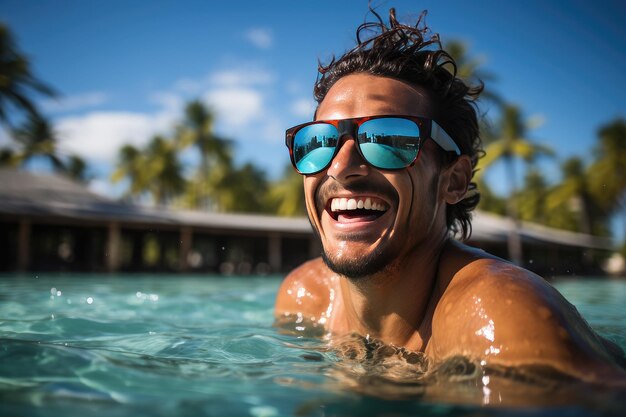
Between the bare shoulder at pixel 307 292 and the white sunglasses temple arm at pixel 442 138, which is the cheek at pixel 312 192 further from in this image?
the bare shoulder at pixel 307 292

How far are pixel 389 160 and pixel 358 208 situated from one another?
24 centimetres

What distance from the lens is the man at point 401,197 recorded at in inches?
75.2

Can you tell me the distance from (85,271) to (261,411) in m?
18.4

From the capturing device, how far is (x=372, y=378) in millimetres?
1847

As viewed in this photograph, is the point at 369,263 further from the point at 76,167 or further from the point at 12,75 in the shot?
the point at 76,167

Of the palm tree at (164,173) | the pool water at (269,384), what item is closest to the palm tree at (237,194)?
the palm tree at (164,173)

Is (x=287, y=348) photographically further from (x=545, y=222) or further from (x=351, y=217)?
(x=545, y=222)

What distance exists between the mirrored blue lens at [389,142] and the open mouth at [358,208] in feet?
0.52

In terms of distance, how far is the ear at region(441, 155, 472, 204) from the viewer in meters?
2.39

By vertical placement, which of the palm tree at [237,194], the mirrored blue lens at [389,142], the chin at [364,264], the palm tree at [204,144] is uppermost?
the palm tree at [204,144]

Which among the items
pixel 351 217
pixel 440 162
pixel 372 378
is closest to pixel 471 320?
pixel 372 378

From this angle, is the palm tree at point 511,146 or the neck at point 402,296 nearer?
the neck at point 402,296

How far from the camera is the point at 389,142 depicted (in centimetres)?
215

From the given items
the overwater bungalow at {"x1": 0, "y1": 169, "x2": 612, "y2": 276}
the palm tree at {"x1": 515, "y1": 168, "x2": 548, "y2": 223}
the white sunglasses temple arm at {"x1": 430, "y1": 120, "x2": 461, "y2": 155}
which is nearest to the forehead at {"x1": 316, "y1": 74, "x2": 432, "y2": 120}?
the white sunglasses temple arm at {"x1": 430, "y1": 120, "x2": 461, "y2": 155}
